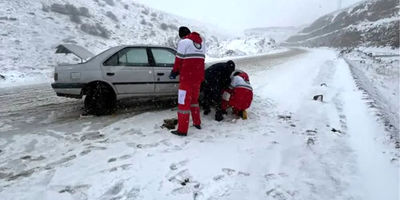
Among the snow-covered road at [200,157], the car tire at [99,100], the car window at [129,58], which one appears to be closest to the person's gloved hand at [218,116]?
the snow-covered road at [200,157]

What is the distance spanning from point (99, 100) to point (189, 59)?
244 centimetres

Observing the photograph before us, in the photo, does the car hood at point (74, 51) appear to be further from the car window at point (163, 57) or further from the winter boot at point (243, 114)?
the winter boot at point (243, 114)

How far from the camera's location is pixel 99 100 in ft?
20.7

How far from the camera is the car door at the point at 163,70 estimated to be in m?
6.61

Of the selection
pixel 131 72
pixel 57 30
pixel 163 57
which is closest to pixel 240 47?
pixel 57 30

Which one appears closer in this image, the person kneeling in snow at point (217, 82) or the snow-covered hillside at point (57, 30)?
the person kneeling in snow at point (217, 82)

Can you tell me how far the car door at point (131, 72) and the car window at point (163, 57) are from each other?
194 mm

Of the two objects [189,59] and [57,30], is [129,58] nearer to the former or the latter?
[189,59]

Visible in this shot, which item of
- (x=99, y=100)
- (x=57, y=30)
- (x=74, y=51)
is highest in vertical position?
(x=57, y=30)

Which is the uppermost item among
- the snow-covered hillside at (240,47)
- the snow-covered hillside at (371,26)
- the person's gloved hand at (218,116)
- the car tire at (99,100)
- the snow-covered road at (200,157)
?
the snow-covered hillside at (371,26)

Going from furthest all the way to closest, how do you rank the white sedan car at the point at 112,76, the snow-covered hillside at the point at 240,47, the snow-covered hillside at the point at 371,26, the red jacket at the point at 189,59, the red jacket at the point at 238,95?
the snow-covered hillside at the point at 371,26 → the snow-covered hillside at the point at 240,47 → the white sedan car at the point at 112,76 → the red jacket at the point at 238,95 → the red jacket at the point at 189,59

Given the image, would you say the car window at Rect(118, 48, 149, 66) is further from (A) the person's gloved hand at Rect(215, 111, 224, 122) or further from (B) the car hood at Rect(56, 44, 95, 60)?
(A) the person's gloved hand at Rect(215, 111, 224, 122)

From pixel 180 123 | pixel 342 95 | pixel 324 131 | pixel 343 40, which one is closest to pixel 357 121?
pixel 324 131

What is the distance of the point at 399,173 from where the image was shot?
154 inches
